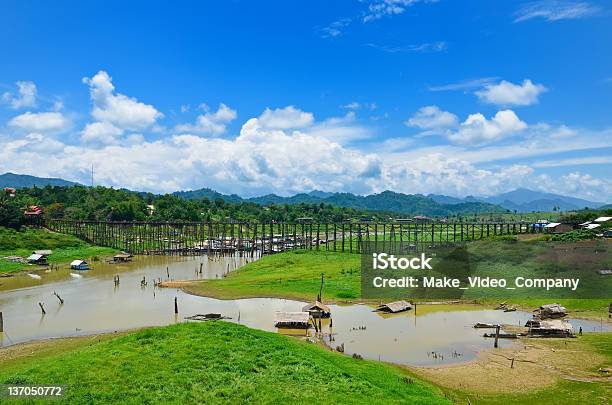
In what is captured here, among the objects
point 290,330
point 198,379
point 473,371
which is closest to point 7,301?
point 290,330

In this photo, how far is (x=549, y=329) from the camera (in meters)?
38.1

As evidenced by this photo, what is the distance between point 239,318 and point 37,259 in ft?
174

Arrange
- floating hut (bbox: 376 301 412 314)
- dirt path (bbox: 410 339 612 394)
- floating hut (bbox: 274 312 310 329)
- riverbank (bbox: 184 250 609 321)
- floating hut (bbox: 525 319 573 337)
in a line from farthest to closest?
riverbank (bbox: 184 250 609 321), floating hut (bbox: 376 301 412 314), floating hut (bbox: 274 312 310 329), floating hut (bbox: 525 319 573 337), dirt path (bbox: 410 339 612 394)

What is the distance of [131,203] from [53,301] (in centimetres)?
8781

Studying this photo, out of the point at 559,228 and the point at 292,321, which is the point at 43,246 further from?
the point at 559,228

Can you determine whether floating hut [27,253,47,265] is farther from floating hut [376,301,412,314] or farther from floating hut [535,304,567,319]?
floating hut [535,304,567,319]

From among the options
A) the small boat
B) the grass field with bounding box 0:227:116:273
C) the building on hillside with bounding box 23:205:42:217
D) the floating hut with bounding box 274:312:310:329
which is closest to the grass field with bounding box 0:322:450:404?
the floating hut with bounding box 274:312:310:329

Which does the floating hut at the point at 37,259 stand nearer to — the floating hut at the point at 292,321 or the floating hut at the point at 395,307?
the floating hut at the point at 292,321

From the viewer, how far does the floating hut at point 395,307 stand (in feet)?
156

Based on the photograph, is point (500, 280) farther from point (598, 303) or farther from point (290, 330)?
point (290, 330)

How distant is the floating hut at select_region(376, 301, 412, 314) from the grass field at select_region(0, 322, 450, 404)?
19.5 m

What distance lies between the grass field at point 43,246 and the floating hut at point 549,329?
74498 mm

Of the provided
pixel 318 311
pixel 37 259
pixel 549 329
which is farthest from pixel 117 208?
pixel 549 329

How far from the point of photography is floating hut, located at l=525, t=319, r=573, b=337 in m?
37.9
